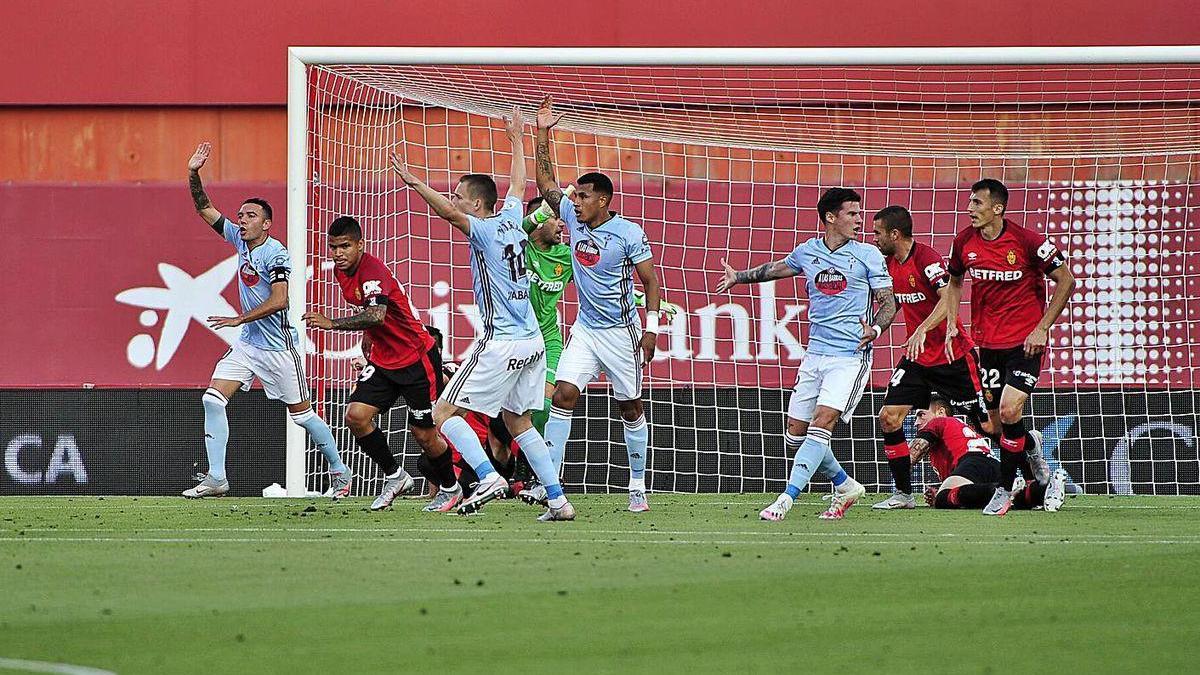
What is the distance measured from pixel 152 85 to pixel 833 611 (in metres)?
13.3

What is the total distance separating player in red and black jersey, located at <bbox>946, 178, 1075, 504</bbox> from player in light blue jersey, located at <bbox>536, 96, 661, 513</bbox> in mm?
1913

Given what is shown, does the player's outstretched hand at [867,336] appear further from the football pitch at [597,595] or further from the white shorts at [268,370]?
the white shorts at [268,370]

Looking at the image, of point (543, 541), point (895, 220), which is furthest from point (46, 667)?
point (895, 220)

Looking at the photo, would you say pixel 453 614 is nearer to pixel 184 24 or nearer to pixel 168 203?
pixel 168 203

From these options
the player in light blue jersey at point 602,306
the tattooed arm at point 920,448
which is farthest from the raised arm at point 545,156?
the tattooed arm at point 920,448

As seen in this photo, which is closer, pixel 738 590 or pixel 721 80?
pixel 738 590

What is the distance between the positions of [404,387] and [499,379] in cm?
189

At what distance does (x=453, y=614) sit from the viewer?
17.9 feet

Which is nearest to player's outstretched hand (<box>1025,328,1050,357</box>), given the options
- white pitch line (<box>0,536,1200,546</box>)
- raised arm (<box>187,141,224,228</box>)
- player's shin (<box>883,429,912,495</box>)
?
player's shin (<box>883,429,912,495</box>)

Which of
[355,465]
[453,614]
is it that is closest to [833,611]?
[453,614]

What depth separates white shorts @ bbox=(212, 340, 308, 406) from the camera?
12.0m

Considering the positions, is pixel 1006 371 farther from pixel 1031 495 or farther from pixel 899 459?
pixel 899 459

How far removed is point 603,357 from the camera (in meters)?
10.8

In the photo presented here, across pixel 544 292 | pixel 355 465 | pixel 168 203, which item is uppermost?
pixel 168 203
